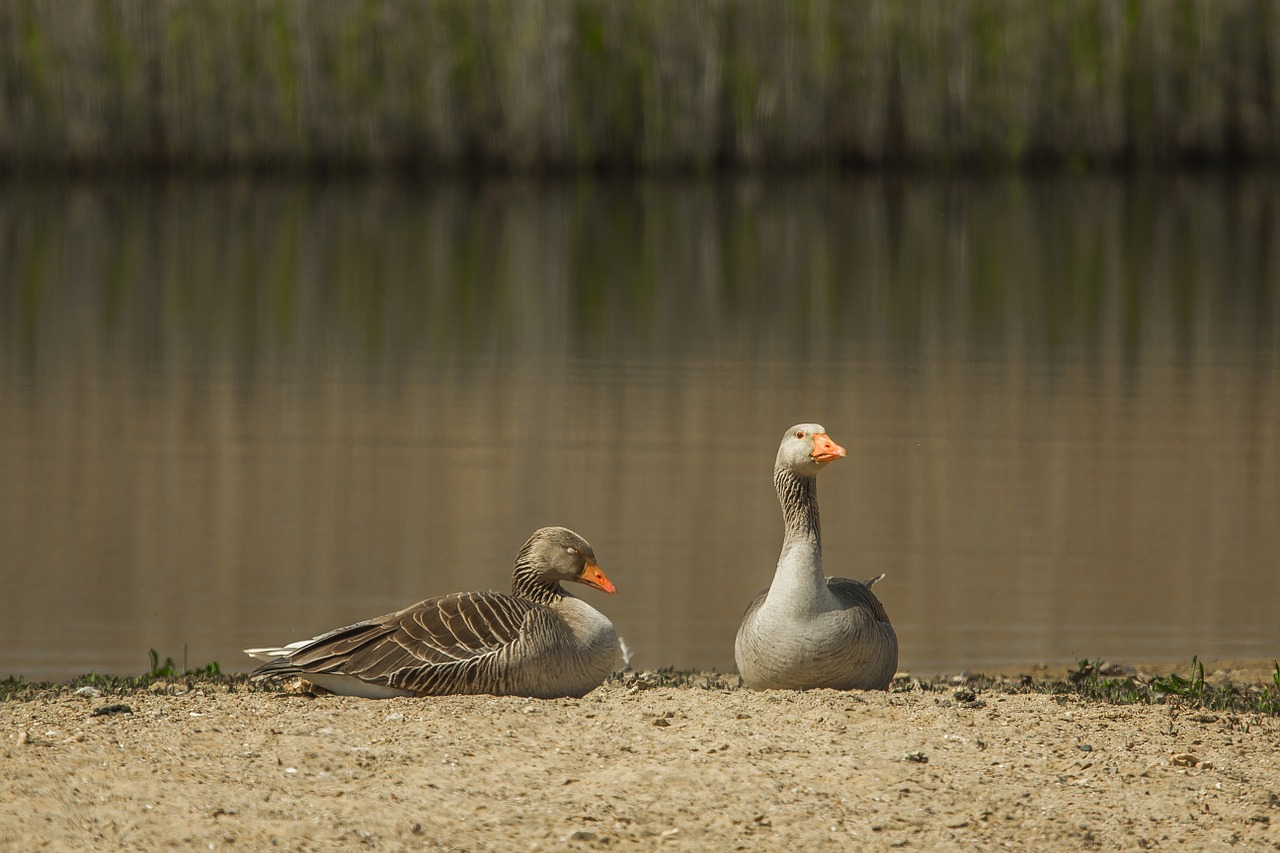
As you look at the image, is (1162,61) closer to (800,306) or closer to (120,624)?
(800,306)

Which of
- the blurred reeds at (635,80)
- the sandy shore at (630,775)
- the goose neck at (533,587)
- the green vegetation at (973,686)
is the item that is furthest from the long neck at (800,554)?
the blurred reeds at (635,80)

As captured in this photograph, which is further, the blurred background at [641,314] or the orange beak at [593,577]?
the blurred background at [641,314]

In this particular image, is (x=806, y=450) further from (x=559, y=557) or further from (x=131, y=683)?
(x=131, y=683)

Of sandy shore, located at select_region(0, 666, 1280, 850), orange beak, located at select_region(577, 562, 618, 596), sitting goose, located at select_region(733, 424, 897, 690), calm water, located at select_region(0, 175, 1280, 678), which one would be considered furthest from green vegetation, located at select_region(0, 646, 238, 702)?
sitting goose, located at select_region(733, 424, 897, 690)

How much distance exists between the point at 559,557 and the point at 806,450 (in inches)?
47.6

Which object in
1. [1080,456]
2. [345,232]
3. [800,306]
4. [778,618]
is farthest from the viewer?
[345,232]

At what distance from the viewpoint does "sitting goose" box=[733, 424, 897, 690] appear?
787 centimetres

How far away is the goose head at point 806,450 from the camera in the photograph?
8242 millimetres

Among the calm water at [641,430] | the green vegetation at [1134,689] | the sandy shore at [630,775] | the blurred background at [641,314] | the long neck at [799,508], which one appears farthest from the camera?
the blurred background at [641,314]

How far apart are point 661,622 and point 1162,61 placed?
3088 centimetres

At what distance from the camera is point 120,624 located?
33.2 feet

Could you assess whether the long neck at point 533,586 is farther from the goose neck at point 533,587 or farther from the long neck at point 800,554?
the long neck at point 800,554

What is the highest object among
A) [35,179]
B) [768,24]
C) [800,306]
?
[768,24]

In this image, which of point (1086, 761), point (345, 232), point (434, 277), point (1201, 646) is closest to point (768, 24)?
point (345, 232)
